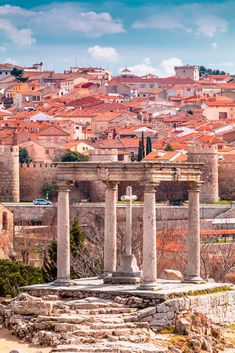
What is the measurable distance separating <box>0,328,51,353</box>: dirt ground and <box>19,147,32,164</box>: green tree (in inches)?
2191

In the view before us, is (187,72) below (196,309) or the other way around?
the other way around

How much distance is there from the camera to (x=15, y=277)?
34.3m

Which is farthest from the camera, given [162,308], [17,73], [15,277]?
[17,73]

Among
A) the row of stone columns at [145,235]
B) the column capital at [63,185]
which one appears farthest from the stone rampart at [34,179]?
the column capital at [63,185]

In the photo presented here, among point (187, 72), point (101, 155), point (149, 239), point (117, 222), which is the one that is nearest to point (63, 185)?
point (149, 239)

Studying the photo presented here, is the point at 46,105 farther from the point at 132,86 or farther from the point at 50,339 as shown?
the point at 50,339

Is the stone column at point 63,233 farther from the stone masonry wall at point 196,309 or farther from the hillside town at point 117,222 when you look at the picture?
Result: the stone masonry wall at point 196,309

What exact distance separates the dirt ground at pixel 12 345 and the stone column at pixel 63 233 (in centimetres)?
242

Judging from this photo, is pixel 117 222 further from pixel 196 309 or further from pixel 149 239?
pixel 196 309

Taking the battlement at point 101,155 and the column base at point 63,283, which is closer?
the column base at point 63,283

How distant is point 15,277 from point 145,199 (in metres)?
6.93

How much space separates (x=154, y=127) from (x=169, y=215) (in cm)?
4686

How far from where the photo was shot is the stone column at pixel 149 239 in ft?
91.2

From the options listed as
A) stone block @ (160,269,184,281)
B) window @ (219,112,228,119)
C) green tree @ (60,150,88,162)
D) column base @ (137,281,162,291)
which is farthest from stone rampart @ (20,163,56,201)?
column base @ (137,281,162,291)
